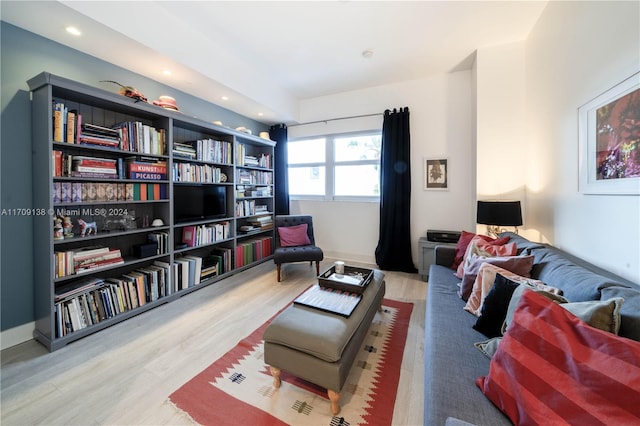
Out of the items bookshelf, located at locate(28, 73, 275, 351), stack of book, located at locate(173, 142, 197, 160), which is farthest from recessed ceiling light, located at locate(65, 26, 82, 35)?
stack of book, located at locate(173, 142, 197, 160)

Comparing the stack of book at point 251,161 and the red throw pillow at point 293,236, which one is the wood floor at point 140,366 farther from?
the stack of book at point 251,161

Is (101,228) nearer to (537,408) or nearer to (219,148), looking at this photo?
(219,148)

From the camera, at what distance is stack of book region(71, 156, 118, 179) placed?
202cm

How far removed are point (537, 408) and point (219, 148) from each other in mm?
3567

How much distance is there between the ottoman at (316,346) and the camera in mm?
1291

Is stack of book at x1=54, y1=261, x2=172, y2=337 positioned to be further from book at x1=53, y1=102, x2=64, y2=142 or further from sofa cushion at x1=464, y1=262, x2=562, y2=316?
sofa cushion at x1=464, y1=262, x2=562, y2=316

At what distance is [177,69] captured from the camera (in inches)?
99.0

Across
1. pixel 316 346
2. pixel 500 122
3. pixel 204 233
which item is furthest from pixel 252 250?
pixel 500 122

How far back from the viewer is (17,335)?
190cm

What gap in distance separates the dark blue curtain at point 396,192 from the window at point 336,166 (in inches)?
11.0

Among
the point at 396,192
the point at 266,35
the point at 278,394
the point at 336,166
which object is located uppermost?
the point at 266,35

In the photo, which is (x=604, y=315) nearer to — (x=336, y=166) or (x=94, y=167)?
(x=94, y=167)

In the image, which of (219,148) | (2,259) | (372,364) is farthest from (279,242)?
(2,259)

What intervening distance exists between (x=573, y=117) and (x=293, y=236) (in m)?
3.09
